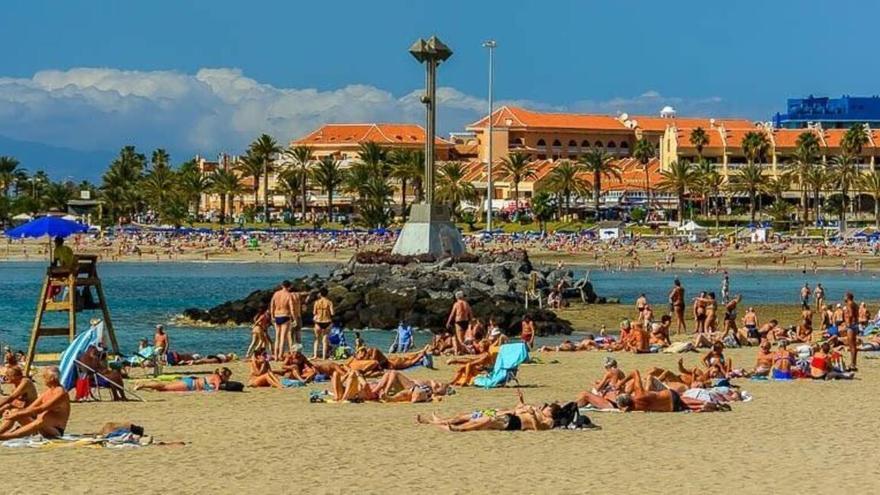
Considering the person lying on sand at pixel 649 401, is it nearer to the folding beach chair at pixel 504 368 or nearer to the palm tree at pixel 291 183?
the folding beach chair at pixel 504 368

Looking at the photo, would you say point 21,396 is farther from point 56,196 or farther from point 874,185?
point 56,196

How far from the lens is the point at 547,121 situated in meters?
143

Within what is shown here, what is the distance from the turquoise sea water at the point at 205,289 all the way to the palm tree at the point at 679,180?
95.3 feet

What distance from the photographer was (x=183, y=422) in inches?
636

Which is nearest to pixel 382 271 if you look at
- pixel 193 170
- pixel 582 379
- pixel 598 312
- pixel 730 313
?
pixel 598 312

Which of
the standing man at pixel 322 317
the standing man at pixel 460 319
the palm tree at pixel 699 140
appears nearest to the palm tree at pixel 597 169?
the palm tree at pixel 699 140

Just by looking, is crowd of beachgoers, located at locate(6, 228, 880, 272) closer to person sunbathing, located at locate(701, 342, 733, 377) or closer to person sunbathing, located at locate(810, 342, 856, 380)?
person sunbathing, located at locate(810, 342, 856, 380)

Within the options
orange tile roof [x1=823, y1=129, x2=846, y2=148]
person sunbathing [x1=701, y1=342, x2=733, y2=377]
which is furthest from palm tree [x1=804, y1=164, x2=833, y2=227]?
person sunbathing [x1=701, y1=342, x2=733, y2=377]

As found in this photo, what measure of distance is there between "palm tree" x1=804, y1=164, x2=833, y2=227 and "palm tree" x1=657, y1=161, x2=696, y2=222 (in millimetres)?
8201

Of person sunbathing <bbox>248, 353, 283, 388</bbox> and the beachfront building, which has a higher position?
the beachfront building

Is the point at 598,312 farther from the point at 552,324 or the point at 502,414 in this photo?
the point at 502,414

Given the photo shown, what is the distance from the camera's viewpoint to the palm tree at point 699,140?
117488 mm

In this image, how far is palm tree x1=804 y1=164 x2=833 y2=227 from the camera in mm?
101812

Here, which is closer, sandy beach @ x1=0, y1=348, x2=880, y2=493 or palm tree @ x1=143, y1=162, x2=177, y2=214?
sandy beach @ x1=0, y1=348, x2=880, y2=493
